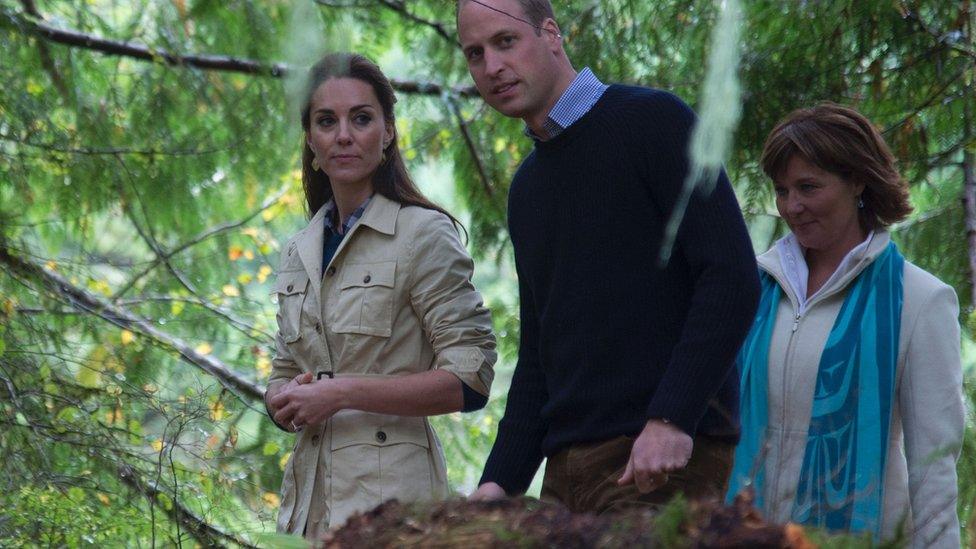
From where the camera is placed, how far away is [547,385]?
7.25 ft

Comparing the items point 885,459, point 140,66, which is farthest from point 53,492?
point 140,66

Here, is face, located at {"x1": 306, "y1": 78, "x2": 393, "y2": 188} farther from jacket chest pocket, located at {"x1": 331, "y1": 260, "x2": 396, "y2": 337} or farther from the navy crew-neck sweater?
the navy crew-neck sweater

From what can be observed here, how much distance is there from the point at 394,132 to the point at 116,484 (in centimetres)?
162

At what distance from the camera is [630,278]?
2.02 meters

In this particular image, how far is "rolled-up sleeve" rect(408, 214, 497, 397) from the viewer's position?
2447mm

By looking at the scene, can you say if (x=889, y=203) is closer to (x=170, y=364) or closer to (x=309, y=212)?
(x=309, y=212)

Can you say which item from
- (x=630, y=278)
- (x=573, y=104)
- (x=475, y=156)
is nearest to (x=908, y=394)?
(x=630, y=278)

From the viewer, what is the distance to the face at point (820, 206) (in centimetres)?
247

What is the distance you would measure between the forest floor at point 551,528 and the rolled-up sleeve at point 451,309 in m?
1.07

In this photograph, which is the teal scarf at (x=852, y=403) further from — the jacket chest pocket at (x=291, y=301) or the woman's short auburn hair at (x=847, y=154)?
the jacket chest pocket at (x=291, y=301)

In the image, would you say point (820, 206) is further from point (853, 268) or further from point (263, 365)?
point (263, 365)

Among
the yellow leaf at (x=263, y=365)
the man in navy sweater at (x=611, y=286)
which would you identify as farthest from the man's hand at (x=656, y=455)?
the yellow leaf at (x=263, y=365)

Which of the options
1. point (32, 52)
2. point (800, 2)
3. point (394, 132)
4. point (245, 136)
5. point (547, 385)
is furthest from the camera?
point (245, 136)

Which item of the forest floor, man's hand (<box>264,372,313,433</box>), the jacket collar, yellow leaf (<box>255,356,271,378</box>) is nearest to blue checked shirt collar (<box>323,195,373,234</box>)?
man's hand (<box>264,372,313,433</box>)
